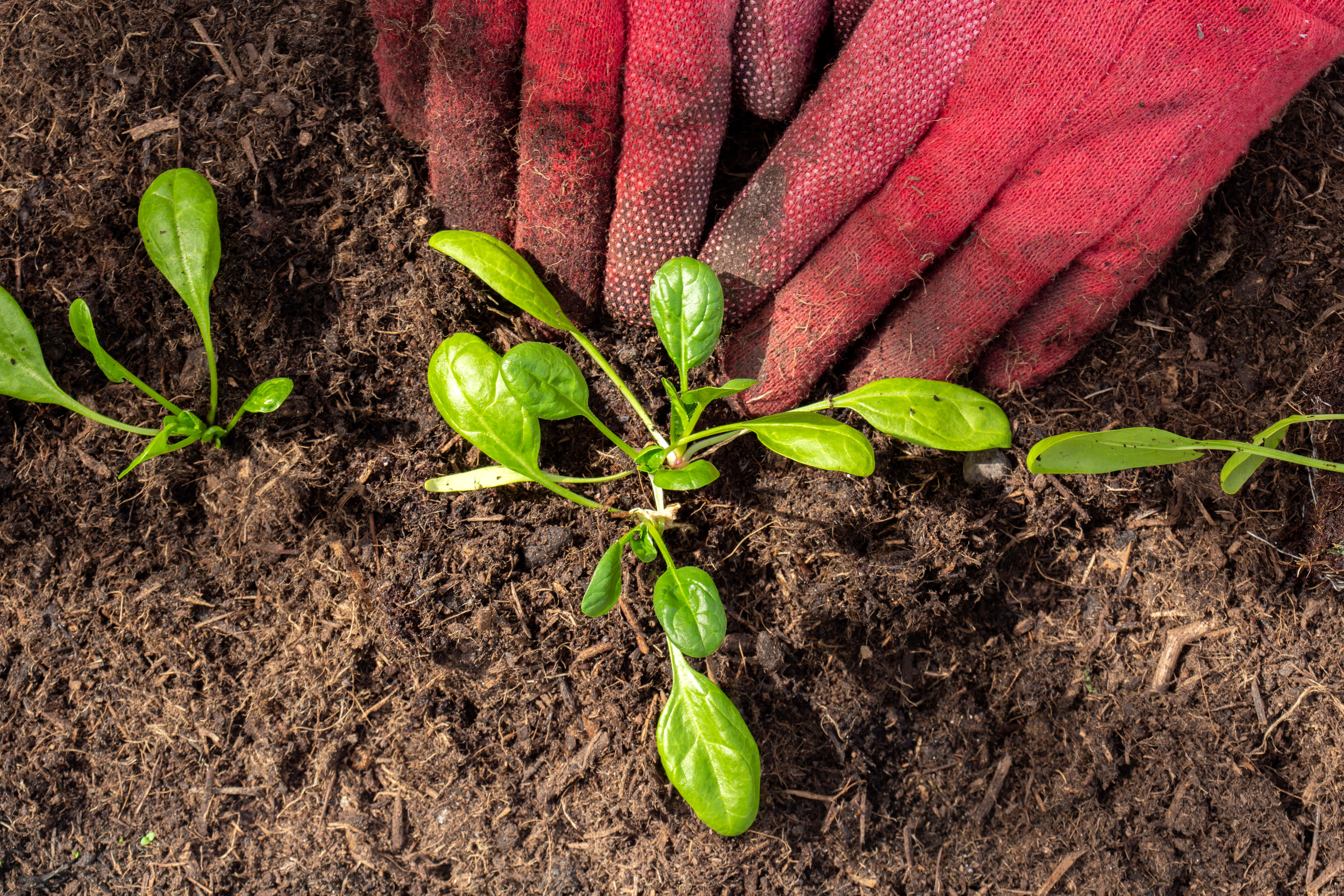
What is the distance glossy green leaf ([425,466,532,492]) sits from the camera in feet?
4.42

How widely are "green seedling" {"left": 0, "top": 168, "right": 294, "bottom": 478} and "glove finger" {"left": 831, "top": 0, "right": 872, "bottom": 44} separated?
3.61ft

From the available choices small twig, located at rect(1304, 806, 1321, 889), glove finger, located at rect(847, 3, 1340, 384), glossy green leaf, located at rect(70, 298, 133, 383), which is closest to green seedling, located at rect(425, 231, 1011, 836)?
glove finger, located at rect(847, 3, 1340, 384)

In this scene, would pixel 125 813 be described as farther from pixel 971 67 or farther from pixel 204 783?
pixel 971 67

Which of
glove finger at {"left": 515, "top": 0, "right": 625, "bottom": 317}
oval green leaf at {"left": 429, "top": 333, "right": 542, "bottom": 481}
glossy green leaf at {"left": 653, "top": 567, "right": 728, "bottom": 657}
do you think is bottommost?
glossy green leaf at {"left": 653, "top": 567, "right": 728, "bottom": 657}

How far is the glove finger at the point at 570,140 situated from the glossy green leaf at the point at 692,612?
52 cm

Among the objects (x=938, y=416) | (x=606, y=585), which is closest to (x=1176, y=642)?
(x=938, y=416)

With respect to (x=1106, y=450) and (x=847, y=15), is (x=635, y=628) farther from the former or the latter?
(x=847, y=15)

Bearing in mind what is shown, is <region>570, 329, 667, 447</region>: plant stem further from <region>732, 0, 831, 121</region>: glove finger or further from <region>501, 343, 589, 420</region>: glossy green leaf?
<region>732, 0, 831, 121</region>: glove finger

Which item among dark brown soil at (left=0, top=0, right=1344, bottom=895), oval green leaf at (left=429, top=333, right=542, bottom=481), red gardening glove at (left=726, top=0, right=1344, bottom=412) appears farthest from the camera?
dark brown soil at (left=0, top=0, right=1344, bottom=895)

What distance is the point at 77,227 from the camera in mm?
1429

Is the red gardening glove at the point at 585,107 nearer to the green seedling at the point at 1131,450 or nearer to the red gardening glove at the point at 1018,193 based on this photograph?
the red gardening glove at the point at 1018,193

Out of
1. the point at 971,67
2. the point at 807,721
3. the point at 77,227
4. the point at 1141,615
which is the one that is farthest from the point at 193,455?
the point at 1141,615

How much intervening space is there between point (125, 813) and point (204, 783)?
15 cm

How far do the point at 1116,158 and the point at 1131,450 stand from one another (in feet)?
1.53
